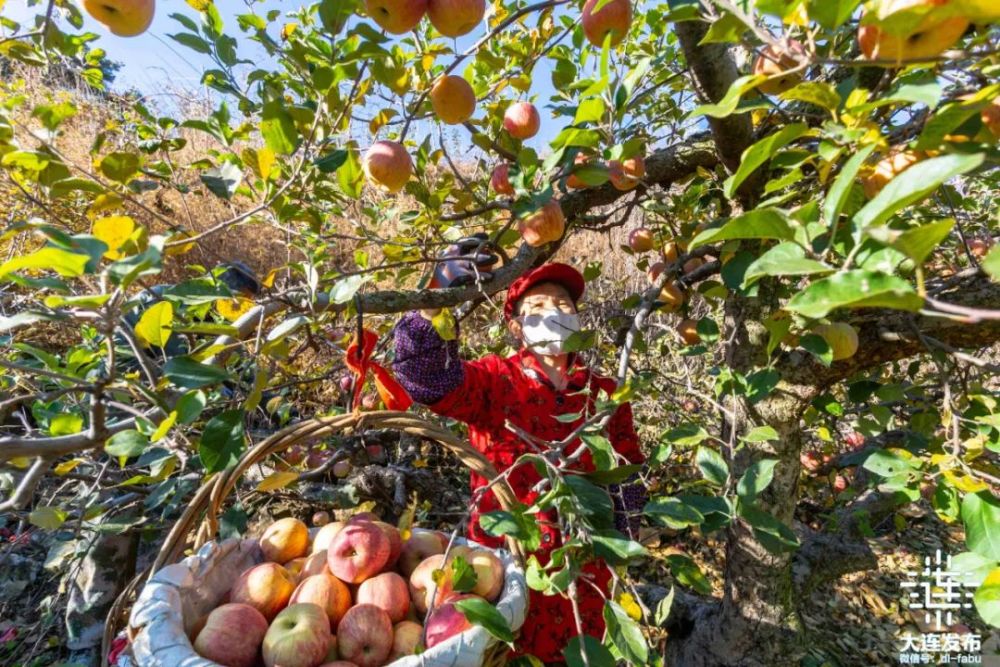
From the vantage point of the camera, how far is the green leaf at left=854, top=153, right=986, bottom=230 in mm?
357

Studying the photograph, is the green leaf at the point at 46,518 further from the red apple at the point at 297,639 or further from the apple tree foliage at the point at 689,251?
the red apple at the point at 297,639

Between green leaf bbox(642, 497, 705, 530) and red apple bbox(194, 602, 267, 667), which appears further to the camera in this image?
red apple bbox(194, 602, 267, 667)

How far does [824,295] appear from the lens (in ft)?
1.32

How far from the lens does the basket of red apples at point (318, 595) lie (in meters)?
0.81

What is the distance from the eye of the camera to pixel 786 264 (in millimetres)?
449

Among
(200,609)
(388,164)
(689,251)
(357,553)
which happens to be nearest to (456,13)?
(388,164)

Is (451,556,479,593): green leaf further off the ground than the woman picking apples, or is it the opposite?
the woman picking apples

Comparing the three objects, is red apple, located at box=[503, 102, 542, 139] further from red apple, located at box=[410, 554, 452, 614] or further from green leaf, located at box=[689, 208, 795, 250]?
red apple, located at box=[410, 554, 452, 614]

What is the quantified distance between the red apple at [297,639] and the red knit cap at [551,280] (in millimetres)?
949

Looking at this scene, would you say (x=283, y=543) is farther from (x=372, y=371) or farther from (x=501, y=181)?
(x=501, y=181)

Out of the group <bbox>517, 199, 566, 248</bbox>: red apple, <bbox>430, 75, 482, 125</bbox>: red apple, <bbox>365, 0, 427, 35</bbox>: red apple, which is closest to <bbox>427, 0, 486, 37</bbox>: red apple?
<bbox>365, 0, 427, 35</bbox>: red apple

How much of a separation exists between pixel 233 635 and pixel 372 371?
533 millimetres

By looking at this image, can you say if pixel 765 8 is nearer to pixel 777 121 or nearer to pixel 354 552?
pixel 777 121

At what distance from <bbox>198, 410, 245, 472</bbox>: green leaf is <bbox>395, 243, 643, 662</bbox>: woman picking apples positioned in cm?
58
